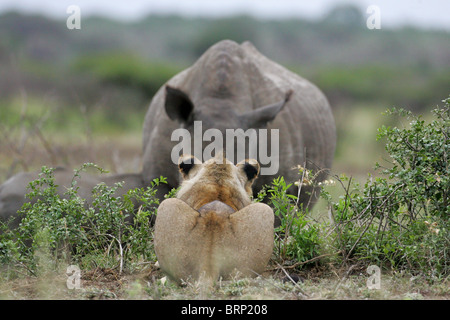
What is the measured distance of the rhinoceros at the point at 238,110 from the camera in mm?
7707

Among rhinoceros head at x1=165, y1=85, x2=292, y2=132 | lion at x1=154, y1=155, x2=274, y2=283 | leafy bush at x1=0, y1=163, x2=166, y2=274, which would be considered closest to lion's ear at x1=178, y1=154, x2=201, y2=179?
leafy bush at x1=0, y1=163, x2=166, y2=274

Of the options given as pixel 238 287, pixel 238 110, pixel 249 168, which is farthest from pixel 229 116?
pixel 238 287

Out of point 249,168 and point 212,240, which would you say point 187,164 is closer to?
point 249,168

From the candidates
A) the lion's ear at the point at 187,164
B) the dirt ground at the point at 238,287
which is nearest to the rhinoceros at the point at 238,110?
the lion's ear at the point at 187,164

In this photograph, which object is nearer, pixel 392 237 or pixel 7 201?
pixel 392 237

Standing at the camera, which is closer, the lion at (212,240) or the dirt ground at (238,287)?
the dirt ground at (238,287)

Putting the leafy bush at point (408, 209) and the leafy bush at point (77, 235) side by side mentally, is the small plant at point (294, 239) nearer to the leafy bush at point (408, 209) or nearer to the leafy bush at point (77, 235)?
A: the leafy bush at point (408, 209)

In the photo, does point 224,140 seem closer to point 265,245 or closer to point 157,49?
point 265,245

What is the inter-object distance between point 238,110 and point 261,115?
0.90 feet

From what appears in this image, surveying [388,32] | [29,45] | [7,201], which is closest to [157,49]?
[29,45]

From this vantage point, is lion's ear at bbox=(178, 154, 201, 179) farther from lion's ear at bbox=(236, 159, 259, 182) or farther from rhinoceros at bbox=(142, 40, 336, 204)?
rhinoceros at bbox=(142, 40, 336, 204)

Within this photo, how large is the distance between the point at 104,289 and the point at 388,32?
69.6m

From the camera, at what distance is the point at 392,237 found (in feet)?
18.7
